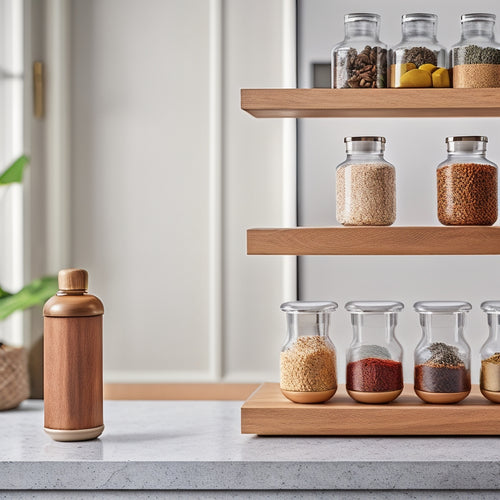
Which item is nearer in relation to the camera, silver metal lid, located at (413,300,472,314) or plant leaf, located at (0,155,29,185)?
silver metal lid, located at (413,300,472,314)

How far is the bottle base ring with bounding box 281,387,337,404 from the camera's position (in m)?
1.25

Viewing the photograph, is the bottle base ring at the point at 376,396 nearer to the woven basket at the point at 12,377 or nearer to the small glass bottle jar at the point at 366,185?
the small glass bottle jar at the point at 366,185

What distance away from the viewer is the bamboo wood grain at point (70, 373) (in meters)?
1.22

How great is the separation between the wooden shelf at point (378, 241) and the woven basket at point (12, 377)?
0.59 meters

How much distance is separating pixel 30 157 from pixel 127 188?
216 millimetres

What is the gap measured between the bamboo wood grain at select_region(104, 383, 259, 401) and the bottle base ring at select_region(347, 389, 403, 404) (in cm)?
45

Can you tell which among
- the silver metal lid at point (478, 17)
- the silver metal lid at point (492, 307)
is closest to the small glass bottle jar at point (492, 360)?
the silver metal lid at point (492, 307)

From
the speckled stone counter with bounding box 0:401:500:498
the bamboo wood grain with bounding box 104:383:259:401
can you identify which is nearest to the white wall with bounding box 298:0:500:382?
the bamboo wood grain with bounding box 104:383:259:401

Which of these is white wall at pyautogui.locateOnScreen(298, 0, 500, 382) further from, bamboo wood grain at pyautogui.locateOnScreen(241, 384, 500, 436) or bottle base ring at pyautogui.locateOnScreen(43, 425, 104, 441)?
bottle base ring at pyautogui.locateOnScreen(43, 425, 104, 441)

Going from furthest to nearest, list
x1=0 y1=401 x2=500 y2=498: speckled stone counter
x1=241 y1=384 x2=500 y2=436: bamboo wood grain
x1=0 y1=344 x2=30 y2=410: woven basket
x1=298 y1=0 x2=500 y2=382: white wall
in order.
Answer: x1=298 y1=0 x2=500 y2=382: white wall < x1=0 y1=344 x2=30 y2=410: woven basket < x1=241 y1=384 x2=500 y2=436: bamboo wood grain < x1=0 y1=401 x2=500 y2=498: speckled stone counter

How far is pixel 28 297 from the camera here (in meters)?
1.60

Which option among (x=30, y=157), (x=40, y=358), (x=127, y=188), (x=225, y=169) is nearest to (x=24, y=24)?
(x=30, y=157)

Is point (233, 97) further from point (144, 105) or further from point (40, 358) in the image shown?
point (40, 358)

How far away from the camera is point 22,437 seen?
4.21 feet
